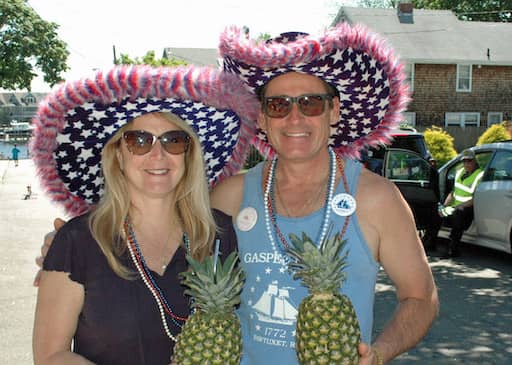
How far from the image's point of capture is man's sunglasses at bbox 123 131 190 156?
2.46 meters

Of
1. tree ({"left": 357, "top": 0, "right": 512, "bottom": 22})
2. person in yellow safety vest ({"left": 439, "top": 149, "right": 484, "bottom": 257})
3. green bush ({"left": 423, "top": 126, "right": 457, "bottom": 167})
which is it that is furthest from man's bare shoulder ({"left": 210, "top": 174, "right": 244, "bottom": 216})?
tree ({"left": 357, "top": 0, "right": 512, "bottom": 22})

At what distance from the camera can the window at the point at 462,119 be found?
105 feet

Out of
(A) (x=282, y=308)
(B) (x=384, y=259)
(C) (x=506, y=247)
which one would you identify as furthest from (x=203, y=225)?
(C) (x=506, y=247)

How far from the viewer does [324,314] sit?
192 centimetres

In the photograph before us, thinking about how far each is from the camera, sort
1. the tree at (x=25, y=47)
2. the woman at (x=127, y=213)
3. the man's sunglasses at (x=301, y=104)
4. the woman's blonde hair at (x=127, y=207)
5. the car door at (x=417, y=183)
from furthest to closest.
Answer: the tree at (x=25, y=47) < the car door at (x=417, y=183) < the man's sunglasses at (x=301, y=104) < the woman's blonde hair at (x=127, y=207) < the woman at (x=127, y=213)

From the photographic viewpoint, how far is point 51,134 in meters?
2.59

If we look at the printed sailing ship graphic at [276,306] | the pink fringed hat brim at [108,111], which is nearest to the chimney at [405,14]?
the pink fringed hat brim at [108,111]

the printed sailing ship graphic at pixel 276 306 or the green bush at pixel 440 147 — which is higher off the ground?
the green bush at pixel 440 147

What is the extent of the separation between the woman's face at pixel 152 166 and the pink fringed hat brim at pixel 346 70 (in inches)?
22.0

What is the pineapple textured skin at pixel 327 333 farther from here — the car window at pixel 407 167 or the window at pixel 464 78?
the window at pixel 464 78

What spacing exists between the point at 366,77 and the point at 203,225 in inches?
48.1

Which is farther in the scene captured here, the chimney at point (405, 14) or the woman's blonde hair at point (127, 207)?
the chimney at point (405, 14)

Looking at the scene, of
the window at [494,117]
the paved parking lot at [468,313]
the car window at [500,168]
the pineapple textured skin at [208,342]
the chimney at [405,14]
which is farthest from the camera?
the chimney at [405,14]

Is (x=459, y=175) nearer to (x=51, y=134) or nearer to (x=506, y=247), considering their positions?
(x=506, y=247)
